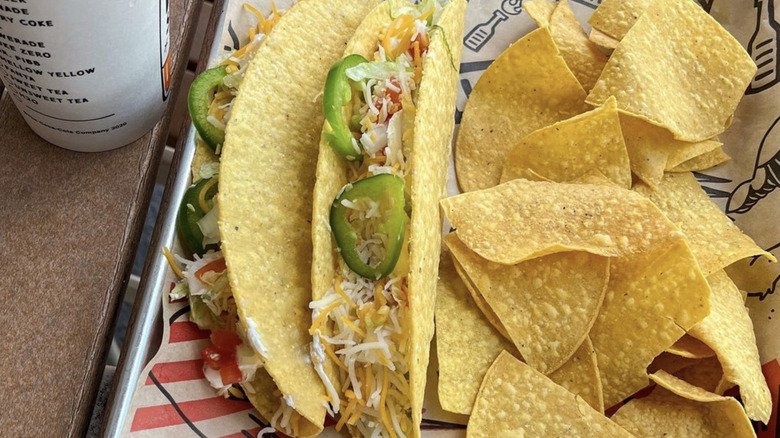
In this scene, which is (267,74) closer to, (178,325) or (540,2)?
(178,325)

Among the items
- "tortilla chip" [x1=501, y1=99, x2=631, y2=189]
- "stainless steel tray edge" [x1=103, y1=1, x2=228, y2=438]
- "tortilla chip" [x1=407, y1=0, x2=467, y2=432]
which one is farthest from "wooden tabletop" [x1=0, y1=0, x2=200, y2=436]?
"tortilla chip" [x1=501, y1=99, x2=631, y2=189]

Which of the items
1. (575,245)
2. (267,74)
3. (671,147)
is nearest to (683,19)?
(671,147)

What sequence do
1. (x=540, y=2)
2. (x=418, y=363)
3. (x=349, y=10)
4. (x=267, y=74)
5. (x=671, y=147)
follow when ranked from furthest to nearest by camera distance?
(x=540, y=2), (x=671, y=147), (x=349, y=10), (x=267, y=74), (x=418, y=363)

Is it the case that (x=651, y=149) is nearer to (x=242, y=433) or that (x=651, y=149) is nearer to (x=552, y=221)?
(x=552, y=221)

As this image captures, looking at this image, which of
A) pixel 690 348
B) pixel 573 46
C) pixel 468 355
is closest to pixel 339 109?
pixel 468 355

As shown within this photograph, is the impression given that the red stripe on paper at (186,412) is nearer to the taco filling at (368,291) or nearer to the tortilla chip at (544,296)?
the taco filling at (368,291)
